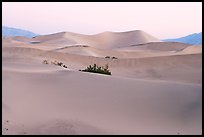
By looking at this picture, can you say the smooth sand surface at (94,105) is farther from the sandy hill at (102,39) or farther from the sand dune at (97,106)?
the sandy hill at (102,39)

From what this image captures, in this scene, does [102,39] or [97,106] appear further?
[102,39]

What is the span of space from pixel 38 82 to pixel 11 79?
0.73 metres

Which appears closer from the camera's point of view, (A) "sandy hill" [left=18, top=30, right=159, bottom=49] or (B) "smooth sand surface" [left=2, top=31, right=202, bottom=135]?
(B) "smooth sand surface" [left=2, top=31, right=202, bottom=135]

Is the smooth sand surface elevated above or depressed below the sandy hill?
below

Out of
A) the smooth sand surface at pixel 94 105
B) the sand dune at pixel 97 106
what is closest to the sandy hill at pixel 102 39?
the smooth sand surface at pixel 94 105

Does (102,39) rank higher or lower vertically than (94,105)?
→ higher

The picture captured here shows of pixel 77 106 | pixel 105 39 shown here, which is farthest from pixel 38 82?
pixel 105 39

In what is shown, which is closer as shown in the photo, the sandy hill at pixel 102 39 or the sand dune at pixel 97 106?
the sand dune at pixel 97 106

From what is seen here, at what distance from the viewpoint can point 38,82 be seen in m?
8.95

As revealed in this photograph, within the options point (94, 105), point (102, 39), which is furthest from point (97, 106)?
point (102, 39)

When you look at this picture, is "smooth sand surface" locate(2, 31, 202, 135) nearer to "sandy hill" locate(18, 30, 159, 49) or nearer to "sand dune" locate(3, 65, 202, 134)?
"sand dune" locate(3, 65, 202, 134)

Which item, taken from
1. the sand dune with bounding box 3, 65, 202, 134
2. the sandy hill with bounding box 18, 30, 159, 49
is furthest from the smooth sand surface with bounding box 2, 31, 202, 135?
the sandy hill with bounding box 18, 30, 159, 49

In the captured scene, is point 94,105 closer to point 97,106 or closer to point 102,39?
point 97,106

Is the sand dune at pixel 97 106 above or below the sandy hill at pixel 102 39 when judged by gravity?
below
